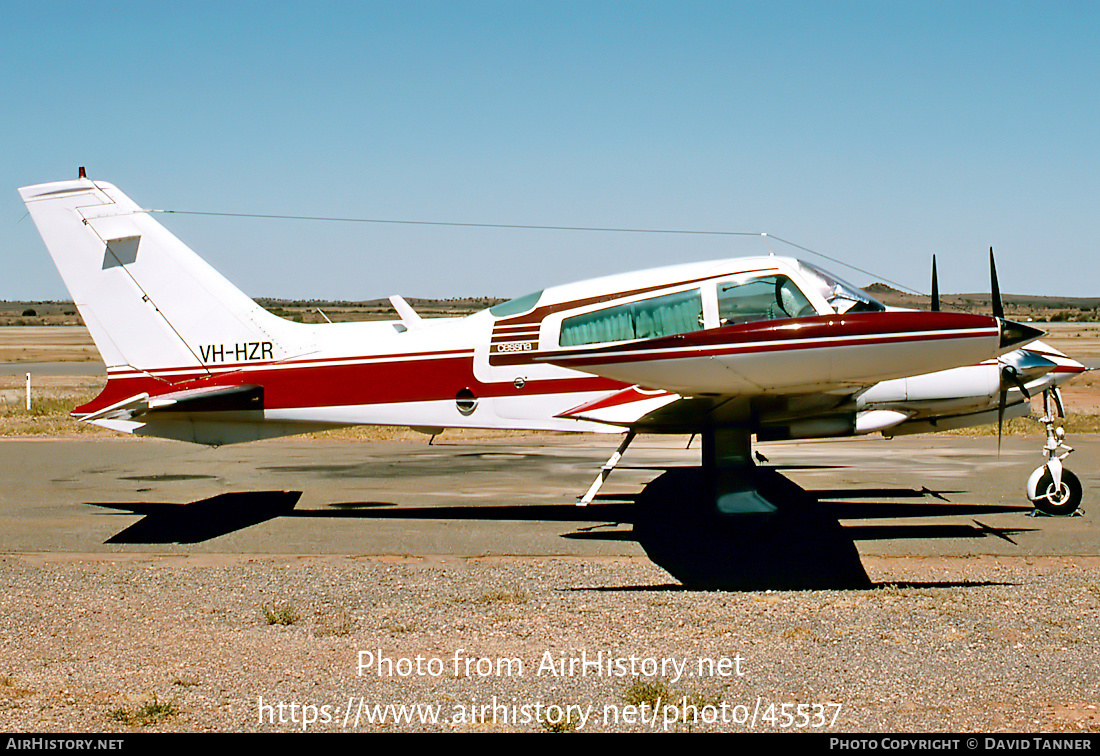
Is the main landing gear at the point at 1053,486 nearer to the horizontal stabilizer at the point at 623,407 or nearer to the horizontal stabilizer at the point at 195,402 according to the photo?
the horizontal stabilizer at the point at 623,407

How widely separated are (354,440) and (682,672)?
48.0 feet

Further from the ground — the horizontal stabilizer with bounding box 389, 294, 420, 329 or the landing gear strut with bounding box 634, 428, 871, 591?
the horizontal stabilizer with bounding box 389, 294, 420, 329

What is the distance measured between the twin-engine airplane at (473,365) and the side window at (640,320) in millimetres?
15

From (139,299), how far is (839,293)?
25.7ft

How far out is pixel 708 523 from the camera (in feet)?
32.9

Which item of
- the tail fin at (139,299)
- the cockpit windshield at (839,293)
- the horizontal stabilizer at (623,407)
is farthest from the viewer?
the tail fin at (139,299)

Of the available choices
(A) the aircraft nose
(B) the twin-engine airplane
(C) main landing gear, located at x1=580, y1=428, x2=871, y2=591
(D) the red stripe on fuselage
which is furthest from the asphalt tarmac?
(A) the aircraft nose

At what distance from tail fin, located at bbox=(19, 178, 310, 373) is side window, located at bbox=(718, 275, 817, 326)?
4.89 metres

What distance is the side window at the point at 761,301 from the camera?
936 cm

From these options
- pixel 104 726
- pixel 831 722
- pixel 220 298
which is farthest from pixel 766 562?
pixel 220 298

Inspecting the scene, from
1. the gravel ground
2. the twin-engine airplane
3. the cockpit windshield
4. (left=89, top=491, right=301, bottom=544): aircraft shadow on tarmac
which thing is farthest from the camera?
(left=89, top=491, right=301, bottom=544): aircraft shadow on tarmac

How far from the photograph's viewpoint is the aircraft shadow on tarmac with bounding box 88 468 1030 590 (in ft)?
27.9

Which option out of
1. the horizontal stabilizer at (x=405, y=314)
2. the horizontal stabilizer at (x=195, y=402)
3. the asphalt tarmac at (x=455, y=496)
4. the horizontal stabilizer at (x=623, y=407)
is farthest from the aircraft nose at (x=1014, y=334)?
the horizontal stabilizer at (x=195, y=402)

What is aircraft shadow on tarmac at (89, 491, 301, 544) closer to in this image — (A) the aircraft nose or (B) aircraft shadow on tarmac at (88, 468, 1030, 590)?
(B) aircraft shadow on tarmac at (88, 468, 1030, 590)
